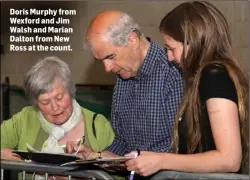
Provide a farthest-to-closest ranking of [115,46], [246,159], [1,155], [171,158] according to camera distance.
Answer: [1,155] < [115,46] < [246,159] < [171,158]

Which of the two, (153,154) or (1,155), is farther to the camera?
(1,155)

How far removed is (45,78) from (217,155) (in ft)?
2.66

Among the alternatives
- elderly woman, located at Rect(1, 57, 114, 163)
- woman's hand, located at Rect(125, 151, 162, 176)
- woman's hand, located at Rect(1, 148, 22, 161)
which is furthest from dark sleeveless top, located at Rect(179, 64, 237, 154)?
woman's hand, located at Rect(1, 148, 22, 161)

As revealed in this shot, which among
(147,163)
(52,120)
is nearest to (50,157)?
(147,163)

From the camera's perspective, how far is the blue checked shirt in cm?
181

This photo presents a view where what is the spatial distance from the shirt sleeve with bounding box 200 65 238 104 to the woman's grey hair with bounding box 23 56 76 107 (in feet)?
2.25

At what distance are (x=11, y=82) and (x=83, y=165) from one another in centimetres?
123

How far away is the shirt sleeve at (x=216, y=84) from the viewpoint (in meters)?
1.42

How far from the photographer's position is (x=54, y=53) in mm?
2379

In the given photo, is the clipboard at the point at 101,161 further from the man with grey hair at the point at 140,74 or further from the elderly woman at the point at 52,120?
the elderly woman at the point at 52,120

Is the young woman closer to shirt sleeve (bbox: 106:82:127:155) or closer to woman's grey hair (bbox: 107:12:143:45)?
woman's grey hair (bbox: 107:12:143:45)

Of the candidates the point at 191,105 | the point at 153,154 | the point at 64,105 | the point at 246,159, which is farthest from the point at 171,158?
the point at 64,105

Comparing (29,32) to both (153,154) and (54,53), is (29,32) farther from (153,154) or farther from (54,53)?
(153,154)

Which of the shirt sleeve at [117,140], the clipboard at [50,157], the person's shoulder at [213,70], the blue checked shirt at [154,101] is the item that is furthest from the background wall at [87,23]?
the person's shoulder at [213,70]
